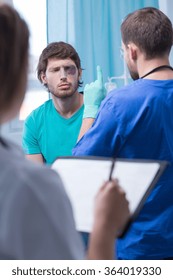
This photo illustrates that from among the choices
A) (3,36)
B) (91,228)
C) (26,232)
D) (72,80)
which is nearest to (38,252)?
(26,232)

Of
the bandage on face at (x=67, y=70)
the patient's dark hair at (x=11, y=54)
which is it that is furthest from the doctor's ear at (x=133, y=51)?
the patient's dark hair at (x=11, y=54)

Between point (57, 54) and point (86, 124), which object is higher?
point (57, 54)

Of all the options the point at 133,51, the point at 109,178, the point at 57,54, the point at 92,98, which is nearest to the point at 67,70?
the point at 57,54

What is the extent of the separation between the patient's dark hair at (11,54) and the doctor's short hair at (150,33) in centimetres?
68

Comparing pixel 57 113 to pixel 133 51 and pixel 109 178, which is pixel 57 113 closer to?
pixel 133 51

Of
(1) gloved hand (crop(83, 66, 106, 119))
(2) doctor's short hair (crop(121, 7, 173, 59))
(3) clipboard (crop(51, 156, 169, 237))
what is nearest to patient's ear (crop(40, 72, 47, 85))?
(1) gloved hand (crop(83, 66, 106, 119))

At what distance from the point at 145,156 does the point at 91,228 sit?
524mm

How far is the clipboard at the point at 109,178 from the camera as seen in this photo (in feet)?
2.18

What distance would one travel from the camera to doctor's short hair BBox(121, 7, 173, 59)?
3.84 feet

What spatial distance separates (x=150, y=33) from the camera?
3.83ft

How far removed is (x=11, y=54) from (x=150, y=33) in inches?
28.6

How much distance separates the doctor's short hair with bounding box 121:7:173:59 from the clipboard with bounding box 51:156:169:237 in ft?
1.85

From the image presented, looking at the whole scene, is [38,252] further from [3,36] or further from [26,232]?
[3,36]

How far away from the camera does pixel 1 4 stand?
→ 0.53 m
